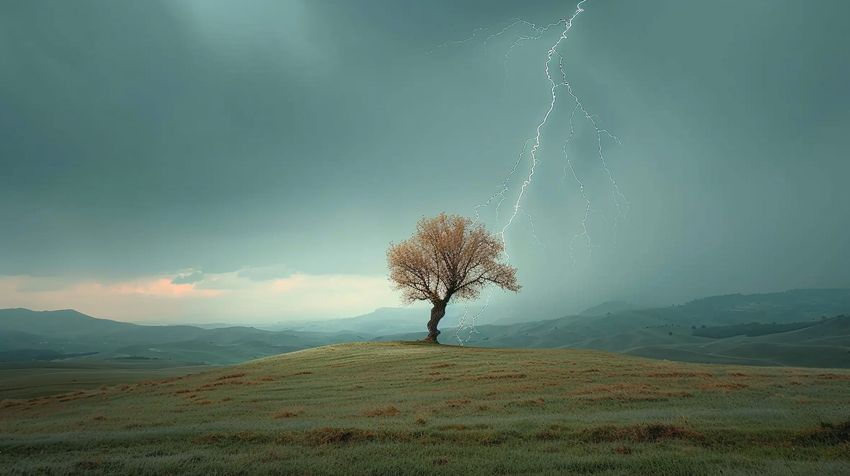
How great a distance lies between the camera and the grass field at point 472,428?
9.49 m

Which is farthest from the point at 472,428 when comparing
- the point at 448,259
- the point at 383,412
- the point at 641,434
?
the point at 448,259

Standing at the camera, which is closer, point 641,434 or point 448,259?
point 641,434

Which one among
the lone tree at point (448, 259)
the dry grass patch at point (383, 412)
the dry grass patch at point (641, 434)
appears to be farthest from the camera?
the lone tree at point (448, 259)

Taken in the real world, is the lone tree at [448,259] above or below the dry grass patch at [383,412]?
above

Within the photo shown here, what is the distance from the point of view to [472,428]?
1252cm

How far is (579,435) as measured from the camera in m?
11.3

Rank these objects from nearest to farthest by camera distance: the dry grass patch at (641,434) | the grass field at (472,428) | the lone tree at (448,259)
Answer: the grass field at (472,428) → the dry grass patch at (641,434) → the lone tree at (448,259)

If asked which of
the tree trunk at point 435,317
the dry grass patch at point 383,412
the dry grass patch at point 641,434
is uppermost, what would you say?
the tree trunk at point 435,317

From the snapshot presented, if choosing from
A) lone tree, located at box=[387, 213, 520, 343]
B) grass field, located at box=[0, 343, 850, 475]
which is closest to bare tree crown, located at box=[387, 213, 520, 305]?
lone tree, located at box=[387, 213, 520, 343]

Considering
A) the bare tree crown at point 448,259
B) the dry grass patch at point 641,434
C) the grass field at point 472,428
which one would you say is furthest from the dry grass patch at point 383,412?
the bare tree crown at point 448,259

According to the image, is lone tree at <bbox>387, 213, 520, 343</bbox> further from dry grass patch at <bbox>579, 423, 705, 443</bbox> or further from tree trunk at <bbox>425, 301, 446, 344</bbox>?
dry grass patch at <bbox>579, 423, 705, 443</bbox>

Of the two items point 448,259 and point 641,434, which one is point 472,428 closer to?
point 641,434

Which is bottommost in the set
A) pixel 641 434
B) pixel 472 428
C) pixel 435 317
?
pixel 472 428

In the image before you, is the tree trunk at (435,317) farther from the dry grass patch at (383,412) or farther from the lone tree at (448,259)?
the dry grass patch at (383,412)
